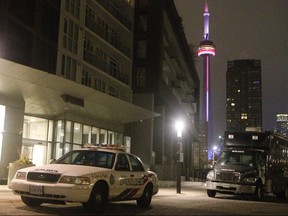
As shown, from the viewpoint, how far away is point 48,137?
106 ft

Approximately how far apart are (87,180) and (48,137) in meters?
22.1

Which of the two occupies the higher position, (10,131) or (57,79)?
(57,79)

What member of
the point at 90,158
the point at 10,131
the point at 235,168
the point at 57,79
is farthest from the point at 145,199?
the point at 10,131

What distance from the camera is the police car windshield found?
12.3 m

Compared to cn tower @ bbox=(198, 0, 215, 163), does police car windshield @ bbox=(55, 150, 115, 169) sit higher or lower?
lower

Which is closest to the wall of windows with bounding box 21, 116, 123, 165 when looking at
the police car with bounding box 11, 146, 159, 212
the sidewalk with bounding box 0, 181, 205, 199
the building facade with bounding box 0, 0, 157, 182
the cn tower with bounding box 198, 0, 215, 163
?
the building facade with bounding box 0, 0, 157, 182

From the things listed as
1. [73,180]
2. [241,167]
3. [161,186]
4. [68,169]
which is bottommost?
[161,186]

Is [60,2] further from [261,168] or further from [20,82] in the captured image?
[261,168]

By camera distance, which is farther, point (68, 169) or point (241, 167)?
point (241, 167)

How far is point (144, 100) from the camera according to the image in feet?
164

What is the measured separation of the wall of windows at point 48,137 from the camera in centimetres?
3059

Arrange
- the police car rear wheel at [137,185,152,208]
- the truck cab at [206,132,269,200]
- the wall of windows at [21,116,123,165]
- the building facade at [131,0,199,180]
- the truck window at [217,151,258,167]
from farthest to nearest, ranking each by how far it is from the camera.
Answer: the building facade at [131,0,199,180] → the wall of windows at [21,116,123,165] → the truck window at [217,151,258,167] → the truck cab at [206,132,269,200] → the police car rear wheel at [137,185,152,208]

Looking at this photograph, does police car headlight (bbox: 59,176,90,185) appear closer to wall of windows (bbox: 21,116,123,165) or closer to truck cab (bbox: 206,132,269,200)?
truck cab (bbox: 206,132,269,200)

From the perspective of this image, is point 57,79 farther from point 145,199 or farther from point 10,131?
point 145,199
